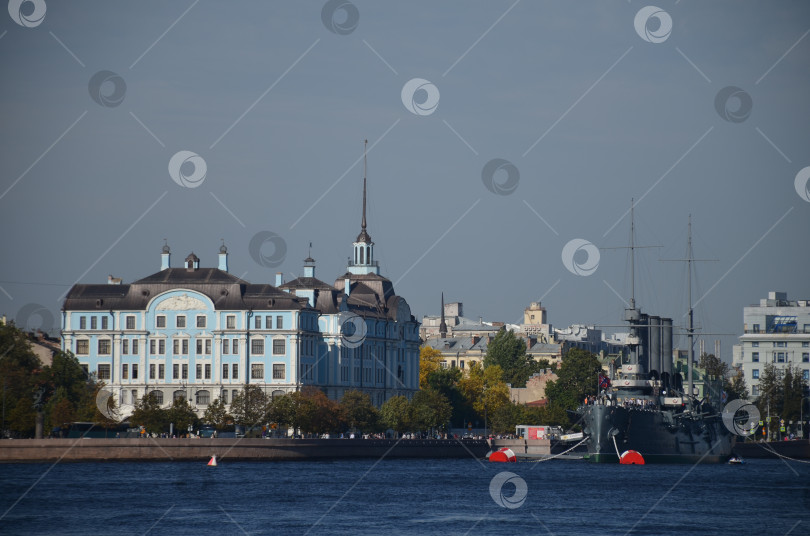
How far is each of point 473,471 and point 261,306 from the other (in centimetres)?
3399

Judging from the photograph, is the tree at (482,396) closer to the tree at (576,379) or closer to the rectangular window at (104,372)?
the tree at (576,379)

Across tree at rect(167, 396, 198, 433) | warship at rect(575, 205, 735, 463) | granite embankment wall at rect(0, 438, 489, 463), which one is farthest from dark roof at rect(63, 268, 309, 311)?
warship at rect(575, 205, 735, 463)

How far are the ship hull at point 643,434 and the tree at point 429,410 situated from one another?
63.8 ft

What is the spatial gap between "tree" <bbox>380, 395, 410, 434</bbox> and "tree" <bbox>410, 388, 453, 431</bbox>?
0.79 meters

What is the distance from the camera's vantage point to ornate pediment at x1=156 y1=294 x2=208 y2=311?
132 meters

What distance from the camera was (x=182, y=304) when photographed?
132m

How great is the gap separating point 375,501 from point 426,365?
92203 mm

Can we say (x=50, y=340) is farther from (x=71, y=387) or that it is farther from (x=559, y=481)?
(x=559, y=481)

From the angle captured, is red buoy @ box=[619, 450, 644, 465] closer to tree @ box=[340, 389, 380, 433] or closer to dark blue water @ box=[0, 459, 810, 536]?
dark blue water @ box=[0, 459, 810, 536]

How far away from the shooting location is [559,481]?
307ft

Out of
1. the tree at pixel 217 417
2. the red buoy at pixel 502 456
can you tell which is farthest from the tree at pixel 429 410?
the tree at pixel 217 417

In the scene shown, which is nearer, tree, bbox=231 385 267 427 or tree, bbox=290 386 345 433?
tree, bbox=231 385 267 427

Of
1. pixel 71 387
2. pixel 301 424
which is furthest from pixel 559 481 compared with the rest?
pixel 71 387

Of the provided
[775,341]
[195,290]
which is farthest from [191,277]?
[775,341]
